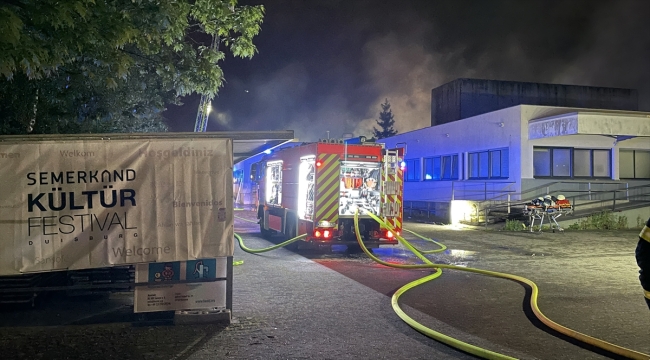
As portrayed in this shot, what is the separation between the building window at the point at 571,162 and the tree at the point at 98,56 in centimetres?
1566

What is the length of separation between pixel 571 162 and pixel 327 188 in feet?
48.0

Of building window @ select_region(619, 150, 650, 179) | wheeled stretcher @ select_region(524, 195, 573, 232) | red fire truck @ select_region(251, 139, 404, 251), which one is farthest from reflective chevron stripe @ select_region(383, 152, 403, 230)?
building window @ select_region(619, 150, 650, 179)

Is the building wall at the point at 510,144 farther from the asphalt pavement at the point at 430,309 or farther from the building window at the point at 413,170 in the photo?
the asphalt pavement at the point at 430,309

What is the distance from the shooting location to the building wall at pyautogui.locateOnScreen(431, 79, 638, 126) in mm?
41750

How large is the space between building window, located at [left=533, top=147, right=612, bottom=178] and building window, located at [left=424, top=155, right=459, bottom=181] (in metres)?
5.60

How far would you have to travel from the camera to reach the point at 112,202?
6.61 metres

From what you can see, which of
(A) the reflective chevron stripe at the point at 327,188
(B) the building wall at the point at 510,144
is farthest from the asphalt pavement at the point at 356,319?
(B) the building wall at the point at 510,144

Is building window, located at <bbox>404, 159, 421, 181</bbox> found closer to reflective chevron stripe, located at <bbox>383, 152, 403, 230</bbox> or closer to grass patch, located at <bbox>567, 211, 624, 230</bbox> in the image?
grass patch, located at <bbox>567, 211, 624, 230</bbox>

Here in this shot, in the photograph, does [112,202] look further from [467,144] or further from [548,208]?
[467,144]

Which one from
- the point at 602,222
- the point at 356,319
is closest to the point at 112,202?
the point at 356,319

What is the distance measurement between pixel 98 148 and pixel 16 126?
382 cm

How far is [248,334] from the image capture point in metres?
6.30

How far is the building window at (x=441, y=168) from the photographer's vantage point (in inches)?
1104

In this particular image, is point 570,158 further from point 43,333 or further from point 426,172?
point 43,333
